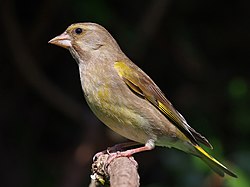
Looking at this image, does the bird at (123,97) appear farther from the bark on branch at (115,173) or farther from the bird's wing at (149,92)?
the bark on branch at (115,173)

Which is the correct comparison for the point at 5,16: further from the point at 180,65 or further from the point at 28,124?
the point at 180,65

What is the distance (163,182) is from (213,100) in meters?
0.87

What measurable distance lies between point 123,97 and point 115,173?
1.12 meters

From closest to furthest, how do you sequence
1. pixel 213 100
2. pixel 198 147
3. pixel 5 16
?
pixel 198 147 → pixel 5 16 → pixel 213 100

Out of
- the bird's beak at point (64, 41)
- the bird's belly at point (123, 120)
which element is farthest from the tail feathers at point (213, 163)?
the bird's beak at point (64, 41)

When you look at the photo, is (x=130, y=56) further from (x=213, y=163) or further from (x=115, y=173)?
(x=115, y=173)

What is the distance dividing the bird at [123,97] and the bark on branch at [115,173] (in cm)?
35

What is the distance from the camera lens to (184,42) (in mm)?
6027

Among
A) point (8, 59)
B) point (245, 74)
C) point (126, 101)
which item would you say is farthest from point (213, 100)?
point (126, 101)

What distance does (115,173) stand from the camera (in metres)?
3.00

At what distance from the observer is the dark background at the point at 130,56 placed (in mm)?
5750

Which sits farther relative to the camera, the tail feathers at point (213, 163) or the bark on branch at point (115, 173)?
the tail feathers at point (213, 163)

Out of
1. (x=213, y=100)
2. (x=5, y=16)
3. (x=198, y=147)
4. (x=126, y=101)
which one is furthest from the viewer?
(x=213, y=100)

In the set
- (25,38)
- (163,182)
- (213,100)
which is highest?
(25,38)
